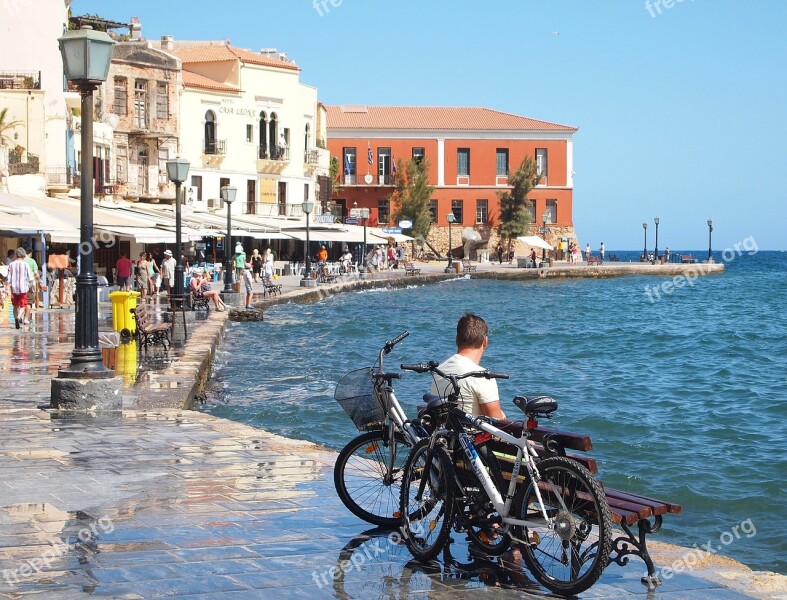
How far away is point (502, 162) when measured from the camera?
77.6 m

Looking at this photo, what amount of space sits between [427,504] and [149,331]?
11.7 meters

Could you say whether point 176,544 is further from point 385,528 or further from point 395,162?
point 395,162

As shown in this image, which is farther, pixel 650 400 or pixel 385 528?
Result: pixel 650 400

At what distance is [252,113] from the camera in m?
58.6

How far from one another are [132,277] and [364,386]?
27973 millimetres

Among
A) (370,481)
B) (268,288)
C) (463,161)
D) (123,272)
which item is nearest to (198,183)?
(268,288)

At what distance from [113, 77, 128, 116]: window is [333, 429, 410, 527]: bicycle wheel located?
144 ft

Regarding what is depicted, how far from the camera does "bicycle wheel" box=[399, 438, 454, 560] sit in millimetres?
5699

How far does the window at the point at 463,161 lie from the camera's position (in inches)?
3051

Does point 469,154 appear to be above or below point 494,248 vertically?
above

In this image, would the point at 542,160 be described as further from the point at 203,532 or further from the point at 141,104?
the point at 203,532

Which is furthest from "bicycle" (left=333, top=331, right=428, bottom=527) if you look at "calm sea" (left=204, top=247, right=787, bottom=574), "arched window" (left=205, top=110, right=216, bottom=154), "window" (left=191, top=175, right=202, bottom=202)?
"arched window" (left=205, top=110, right=216, bottom=154)

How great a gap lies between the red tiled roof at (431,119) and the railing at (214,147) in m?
20.9

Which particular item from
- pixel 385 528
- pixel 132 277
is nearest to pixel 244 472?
pixel 385 528
